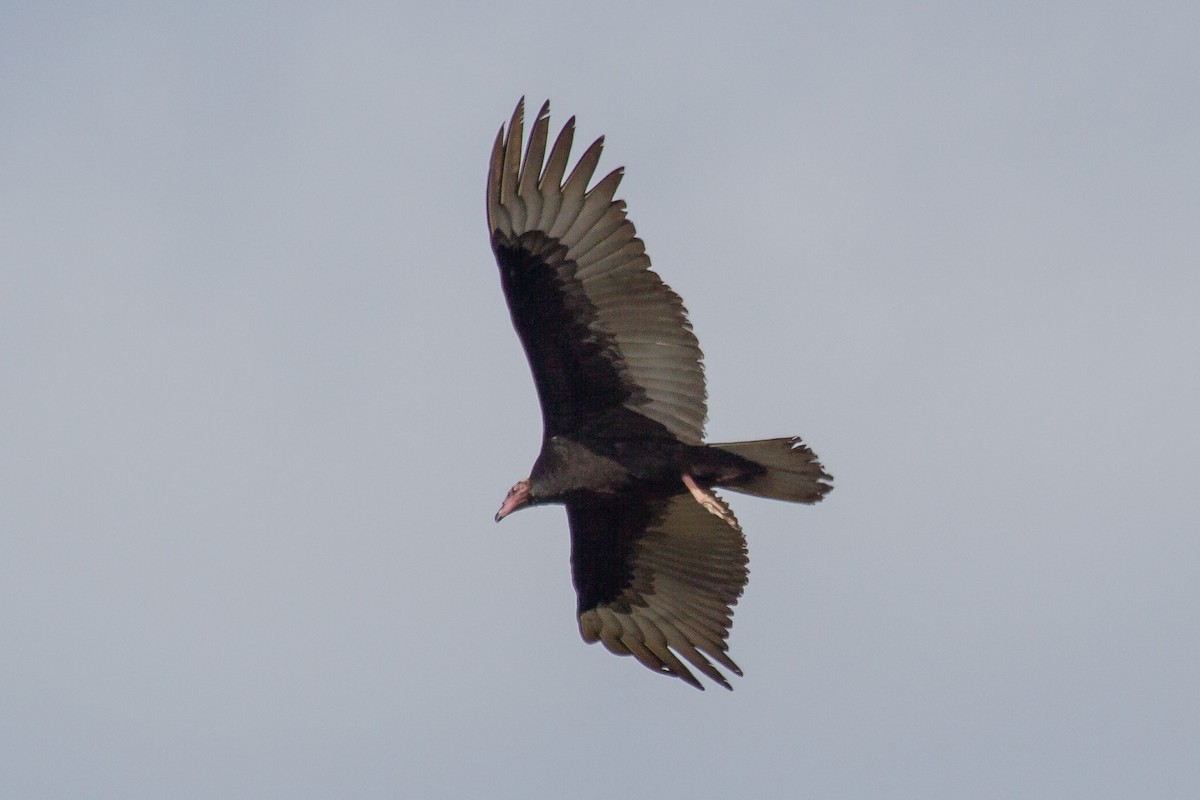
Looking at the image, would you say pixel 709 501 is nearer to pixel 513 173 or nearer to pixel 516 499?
pixel 516 499

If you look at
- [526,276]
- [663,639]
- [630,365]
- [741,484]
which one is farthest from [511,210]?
[663,639]

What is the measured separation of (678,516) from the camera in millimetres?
10828

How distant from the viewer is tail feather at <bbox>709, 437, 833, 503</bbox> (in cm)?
1008

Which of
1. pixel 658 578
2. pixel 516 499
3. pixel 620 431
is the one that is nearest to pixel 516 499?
pixel 516 499

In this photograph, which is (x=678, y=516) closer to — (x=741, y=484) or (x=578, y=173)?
(x=741, y=484)

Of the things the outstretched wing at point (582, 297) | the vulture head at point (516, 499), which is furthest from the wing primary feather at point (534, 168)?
the vulture head at point (516, 499)

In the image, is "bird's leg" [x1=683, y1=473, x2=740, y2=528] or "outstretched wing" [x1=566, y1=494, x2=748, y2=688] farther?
"outstretched wing" [x1=566, y1=494, x2=748, y2=688]

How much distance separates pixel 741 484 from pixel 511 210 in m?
1.87

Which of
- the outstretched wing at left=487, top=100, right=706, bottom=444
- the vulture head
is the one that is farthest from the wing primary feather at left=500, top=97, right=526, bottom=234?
the vulture head

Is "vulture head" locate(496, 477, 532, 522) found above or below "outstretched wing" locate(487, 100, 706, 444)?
below

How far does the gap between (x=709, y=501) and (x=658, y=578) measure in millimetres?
1009

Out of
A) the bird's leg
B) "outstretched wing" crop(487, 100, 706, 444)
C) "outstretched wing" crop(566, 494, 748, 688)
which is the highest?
"outstretched wing" crop(487, 100, 706, 444)

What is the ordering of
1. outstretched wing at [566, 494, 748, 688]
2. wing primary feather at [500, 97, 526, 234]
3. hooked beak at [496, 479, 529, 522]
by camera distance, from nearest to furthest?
wing primary feather at [500, 97, 526, 234]
hooked beak at [496, 479, 529, 522]
outstretched wing at [566, 494, 748, 688]

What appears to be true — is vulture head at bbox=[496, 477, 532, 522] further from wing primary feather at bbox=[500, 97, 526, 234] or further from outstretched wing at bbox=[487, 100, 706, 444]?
wing primary feather at bbox=[500, 97, 526, 234]
